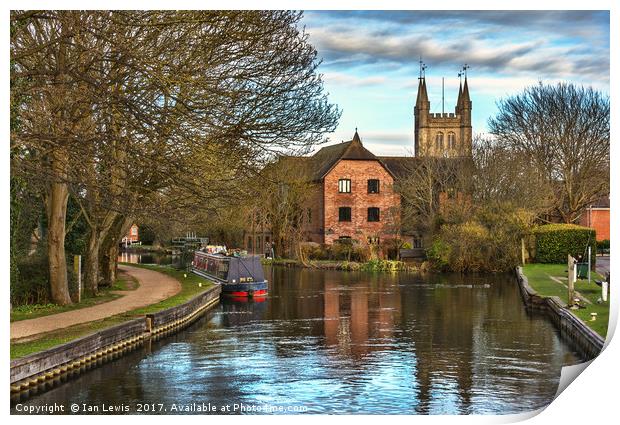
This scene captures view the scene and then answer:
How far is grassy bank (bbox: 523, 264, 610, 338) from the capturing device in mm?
15109

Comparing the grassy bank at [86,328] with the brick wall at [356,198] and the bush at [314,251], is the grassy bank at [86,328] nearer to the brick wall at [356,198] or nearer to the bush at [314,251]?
the bush at [314,251]

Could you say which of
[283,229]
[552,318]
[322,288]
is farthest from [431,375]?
[283,229]

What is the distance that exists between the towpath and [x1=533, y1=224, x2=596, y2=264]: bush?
541 inches

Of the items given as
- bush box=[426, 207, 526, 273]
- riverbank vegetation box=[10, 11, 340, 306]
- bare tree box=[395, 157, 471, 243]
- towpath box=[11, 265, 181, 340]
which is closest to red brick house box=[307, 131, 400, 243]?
bare tree box=[395, 157, 471, 243]

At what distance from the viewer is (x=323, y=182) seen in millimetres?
43156

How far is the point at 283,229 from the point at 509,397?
31.7m

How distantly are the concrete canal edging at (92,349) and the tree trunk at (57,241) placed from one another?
8.47ft

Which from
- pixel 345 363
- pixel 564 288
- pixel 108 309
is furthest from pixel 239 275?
pixel 345 363

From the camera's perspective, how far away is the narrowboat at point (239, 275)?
25.2 metres

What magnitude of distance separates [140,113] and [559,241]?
893 inches

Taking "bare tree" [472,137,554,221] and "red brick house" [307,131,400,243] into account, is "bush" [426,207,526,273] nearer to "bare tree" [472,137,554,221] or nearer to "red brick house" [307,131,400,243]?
"bare tree" [472,137,554,221]

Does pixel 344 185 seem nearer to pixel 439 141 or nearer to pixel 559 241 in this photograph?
pixel 559 241

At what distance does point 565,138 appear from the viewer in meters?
22.1

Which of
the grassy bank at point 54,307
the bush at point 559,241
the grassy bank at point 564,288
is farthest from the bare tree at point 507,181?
the grassy bank at point 54,307
